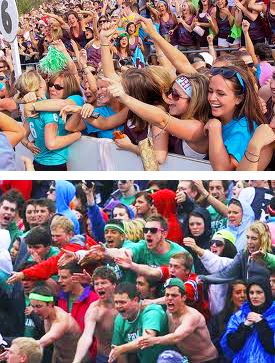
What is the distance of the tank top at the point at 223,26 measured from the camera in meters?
8.99

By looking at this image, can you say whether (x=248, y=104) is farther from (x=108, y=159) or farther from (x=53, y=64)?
(x=53, y=64)

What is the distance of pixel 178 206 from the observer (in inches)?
90.4

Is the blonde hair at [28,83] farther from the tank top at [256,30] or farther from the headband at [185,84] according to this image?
the tank top at [256,30]

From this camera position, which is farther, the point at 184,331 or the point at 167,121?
the point at 167,121

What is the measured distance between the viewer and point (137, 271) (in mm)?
2305

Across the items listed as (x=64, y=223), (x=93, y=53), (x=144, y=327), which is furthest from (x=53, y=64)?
(x=144, y=327)

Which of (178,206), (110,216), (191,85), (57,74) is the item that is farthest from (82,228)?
(57,74)

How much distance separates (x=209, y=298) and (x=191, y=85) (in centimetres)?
179

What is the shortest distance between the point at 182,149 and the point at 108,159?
0.60 metres

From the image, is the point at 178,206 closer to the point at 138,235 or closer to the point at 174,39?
the point at 138,235

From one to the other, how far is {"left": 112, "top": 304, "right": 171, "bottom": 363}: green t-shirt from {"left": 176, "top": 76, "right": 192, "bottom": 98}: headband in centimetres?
178

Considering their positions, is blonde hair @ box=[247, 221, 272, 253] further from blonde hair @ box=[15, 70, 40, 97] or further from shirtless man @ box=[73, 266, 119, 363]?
blonde hair @ box=[15, 70, 40, 97]

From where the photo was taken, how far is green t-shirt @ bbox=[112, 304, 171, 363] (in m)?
2.26

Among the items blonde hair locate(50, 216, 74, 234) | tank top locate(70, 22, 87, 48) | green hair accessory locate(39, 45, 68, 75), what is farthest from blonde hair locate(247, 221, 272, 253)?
tank top locate(70, 22, 87, 48)
